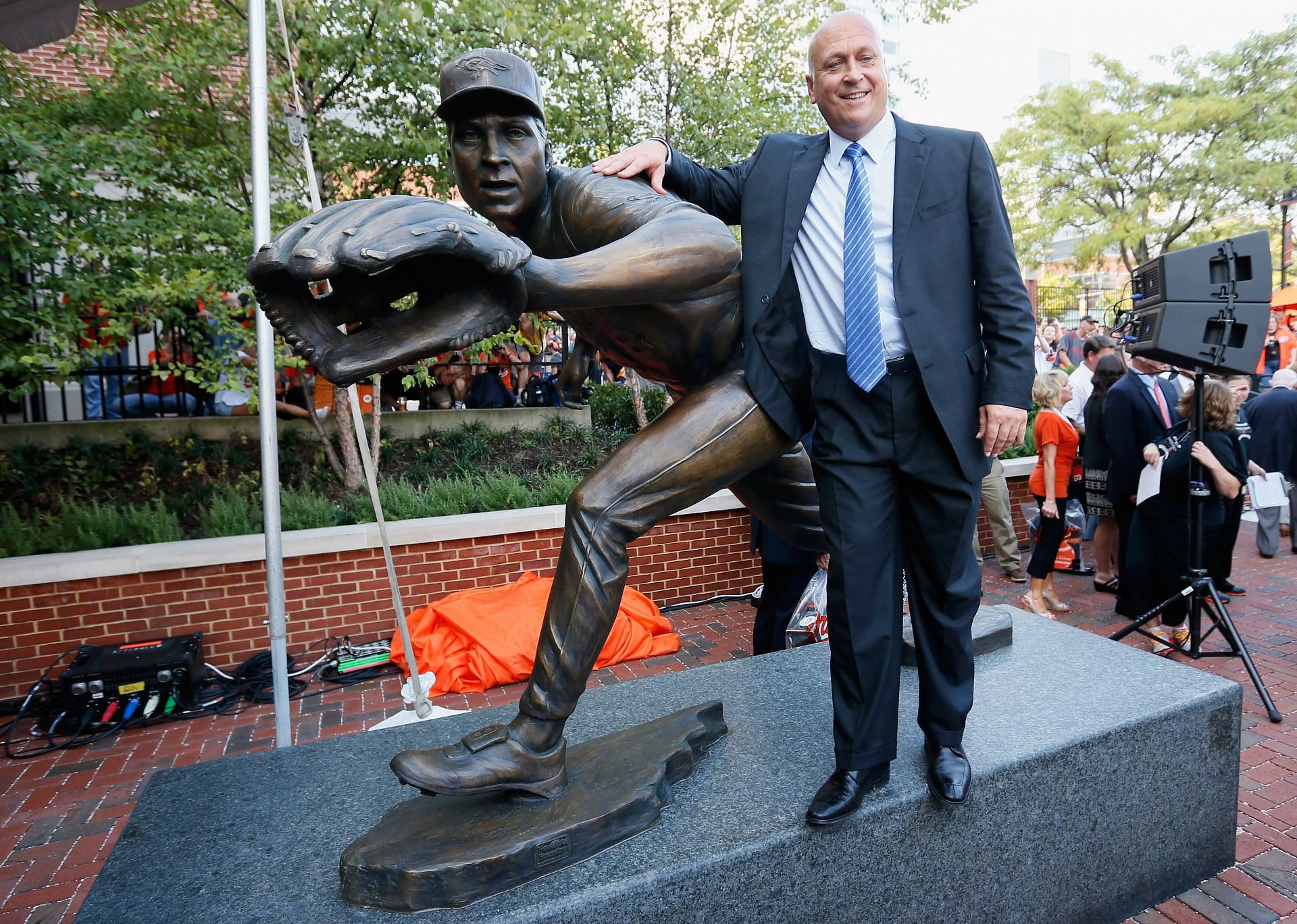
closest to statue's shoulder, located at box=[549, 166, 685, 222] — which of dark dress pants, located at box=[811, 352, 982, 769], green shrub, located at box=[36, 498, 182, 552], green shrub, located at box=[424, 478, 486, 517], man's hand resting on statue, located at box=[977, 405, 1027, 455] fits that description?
dark dress pants, located at box=[811, 352, 982, 769]

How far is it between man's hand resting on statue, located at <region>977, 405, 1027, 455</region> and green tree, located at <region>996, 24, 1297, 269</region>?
2015 centimetres

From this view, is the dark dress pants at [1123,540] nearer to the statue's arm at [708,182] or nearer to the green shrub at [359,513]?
the statue's arm at [708,182]

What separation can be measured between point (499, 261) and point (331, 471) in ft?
23.0

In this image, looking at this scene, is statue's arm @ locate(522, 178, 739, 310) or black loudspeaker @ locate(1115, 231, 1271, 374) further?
black loudspeaker @ locate(1115, 231, 1271, 374)

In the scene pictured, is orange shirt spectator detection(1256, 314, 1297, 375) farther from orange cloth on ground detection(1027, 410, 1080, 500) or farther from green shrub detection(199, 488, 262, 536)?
green shrub detection(199, 488, 262, 536)

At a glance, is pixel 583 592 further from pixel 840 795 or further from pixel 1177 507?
pixel 1177 507

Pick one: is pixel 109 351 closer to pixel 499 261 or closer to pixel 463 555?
pixel 463 555

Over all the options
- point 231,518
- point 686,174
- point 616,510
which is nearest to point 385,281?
point 616,510

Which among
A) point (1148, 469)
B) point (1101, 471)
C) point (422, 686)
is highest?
point (1148, 469)

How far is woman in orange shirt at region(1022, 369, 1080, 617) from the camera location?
626 centimetres

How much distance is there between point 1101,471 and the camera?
21.9 feet

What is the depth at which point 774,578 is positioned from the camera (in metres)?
4.60

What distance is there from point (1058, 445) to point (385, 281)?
19.9 feet

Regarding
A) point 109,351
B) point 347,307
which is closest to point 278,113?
point 109,351
